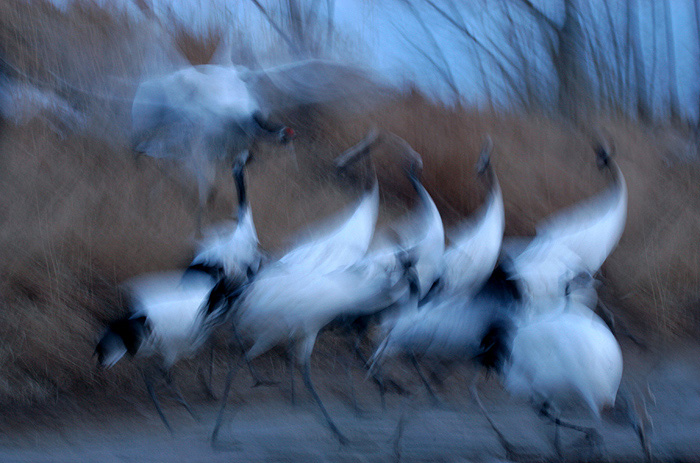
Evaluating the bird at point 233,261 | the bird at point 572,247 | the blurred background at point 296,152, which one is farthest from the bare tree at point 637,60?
the bird at point 233,261

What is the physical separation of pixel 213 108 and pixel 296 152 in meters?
0.90

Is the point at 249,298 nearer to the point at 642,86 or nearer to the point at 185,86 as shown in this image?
the point at 185,86

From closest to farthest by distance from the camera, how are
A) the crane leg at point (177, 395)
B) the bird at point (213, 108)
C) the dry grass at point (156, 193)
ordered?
1. the crane leg at point (177, 395)
2. the dry grass at point (156, 193)
3. the bird at point (213, 108)

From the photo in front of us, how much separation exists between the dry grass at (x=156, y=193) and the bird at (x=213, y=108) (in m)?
0.26

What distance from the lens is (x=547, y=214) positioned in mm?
4031

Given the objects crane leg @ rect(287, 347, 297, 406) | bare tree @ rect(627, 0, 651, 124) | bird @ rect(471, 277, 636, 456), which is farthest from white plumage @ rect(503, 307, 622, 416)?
bare tree @ rect(627, 0, 651, 124)

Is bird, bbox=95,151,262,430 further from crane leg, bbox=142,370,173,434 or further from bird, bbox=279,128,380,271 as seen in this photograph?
bird, bbox=279,128,380,271

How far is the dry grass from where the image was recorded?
2.87 m

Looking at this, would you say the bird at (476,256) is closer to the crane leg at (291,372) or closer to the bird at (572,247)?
the bird at (572,247)

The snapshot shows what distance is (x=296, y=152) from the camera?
156 inches

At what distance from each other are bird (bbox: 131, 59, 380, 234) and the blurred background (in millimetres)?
246

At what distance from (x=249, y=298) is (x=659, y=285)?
9.20 feet

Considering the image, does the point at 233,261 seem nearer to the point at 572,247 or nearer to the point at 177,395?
the point at 177,395

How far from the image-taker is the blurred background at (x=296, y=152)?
295cm
